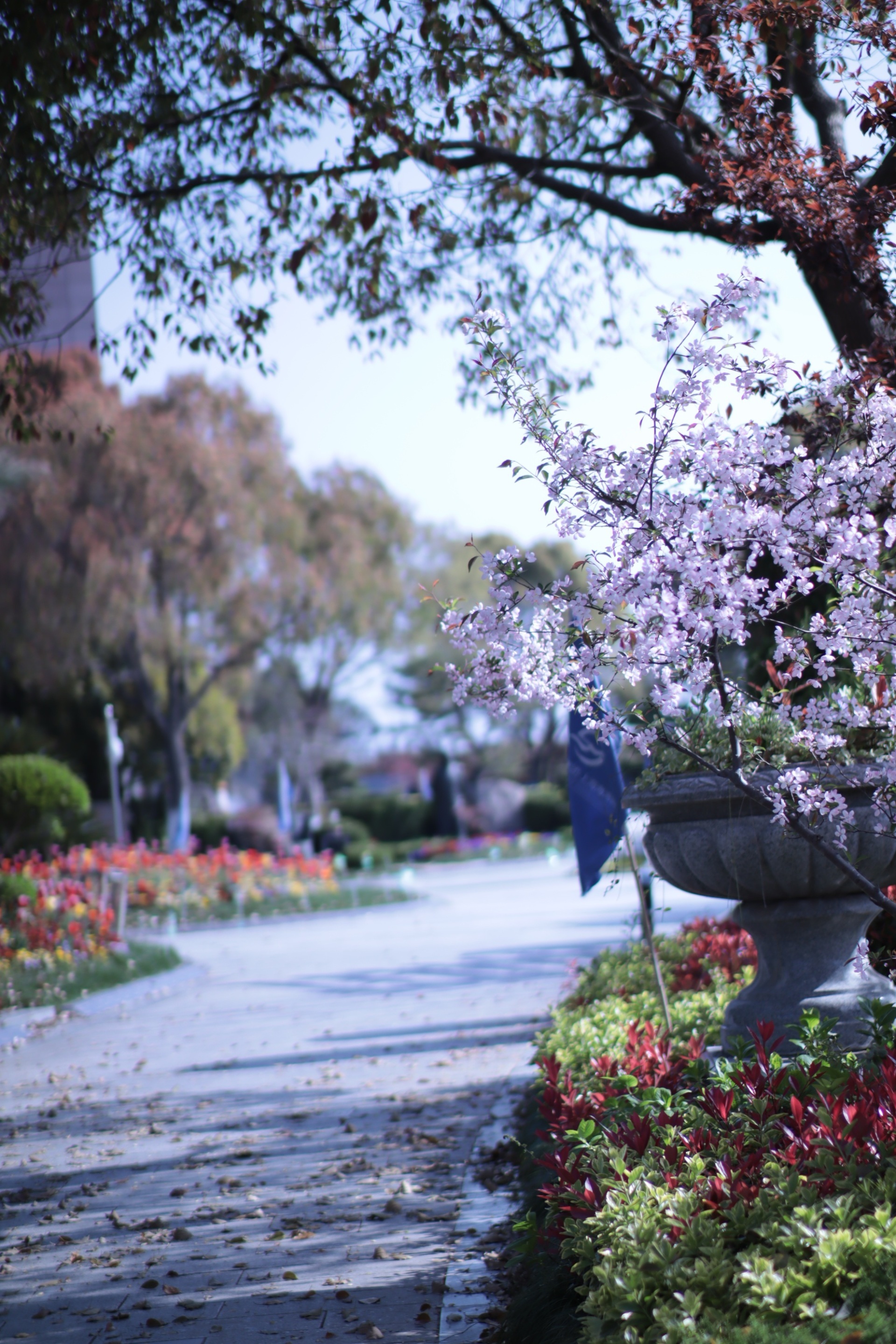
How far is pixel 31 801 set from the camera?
2008 cm

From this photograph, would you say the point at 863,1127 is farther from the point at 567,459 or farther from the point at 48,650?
the point at 48,650

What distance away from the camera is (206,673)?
3334 cm

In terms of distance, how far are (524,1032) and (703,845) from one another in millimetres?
5011

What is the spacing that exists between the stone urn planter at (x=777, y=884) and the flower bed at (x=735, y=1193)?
65 cm

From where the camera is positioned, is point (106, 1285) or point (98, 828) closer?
point (106, 1285)

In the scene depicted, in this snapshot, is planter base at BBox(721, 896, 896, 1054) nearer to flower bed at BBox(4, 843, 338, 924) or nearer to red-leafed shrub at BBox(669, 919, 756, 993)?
red-leafed shrub at BBox(669, 919, 756, 993)

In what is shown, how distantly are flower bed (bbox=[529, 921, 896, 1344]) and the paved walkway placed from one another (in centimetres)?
87

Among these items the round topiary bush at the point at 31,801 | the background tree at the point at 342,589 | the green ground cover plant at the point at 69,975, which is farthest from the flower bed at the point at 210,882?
the background tree at the point at 342,589

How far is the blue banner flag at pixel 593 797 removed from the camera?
6434 mm

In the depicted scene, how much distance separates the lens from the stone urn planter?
4.77 m

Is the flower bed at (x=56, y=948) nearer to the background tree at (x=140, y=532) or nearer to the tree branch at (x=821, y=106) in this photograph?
the tree branch at (x=821, y=106)

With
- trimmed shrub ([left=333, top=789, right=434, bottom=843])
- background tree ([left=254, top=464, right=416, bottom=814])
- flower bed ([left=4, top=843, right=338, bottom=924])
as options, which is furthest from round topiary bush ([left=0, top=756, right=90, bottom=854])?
trimmed shrub ([left=333, top=789, right=434, bottom=843])

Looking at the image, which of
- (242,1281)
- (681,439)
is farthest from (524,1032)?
(681,439)

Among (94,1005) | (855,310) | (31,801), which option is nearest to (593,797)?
(855,310)
